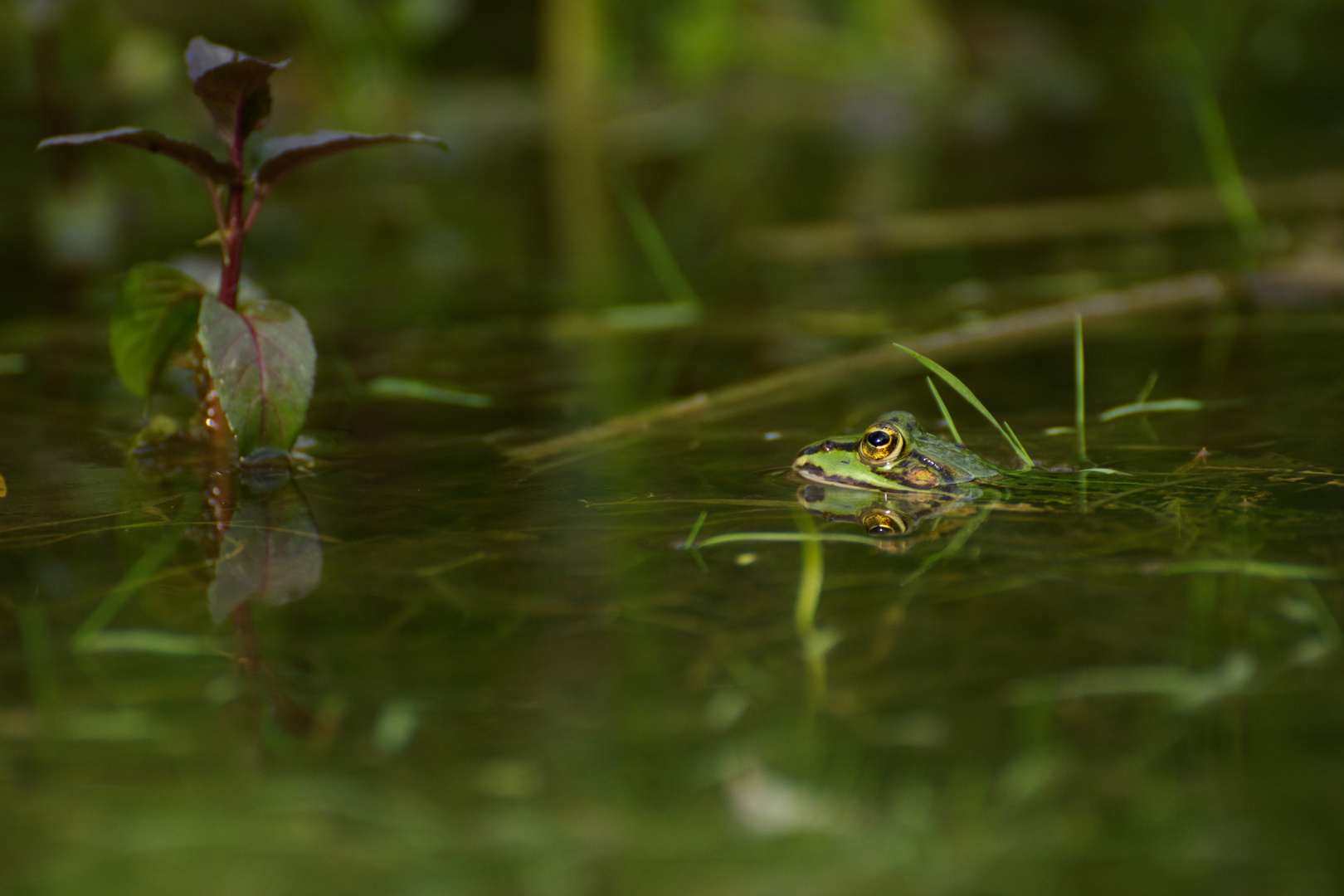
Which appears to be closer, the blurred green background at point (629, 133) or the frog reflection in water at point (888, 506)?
the frog reflection in water at point (888, 506)

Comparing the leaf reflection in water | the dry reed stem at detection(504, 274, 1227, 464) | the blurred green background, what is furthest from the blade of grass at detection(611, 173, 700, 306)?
the leaf reflection in water

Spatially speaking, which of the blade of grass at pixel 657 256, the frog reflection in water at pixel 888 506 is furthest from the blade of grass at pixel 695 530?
the blade of grass at pixel 657 256

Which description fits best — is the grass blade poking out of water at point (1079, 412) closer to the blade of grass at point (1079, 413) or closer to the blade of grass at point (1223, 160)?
→ the blade of grass at point (1079, 413)

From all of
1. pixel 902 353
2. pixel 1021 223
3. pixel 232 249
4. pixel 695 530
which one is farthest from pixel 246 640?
pixel 1021 223

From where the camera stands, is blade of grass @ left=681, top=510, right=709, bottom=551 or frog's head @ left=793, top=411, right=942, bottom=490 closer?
blade of grass @ left=681, top=510, right=709, bottom=551

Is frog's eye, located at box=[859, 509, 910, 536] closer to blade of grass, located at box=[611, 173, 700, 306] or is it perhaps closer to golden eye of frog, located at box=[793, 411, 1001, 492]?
golden eye of frog, located at box=[793, 411, 1001, 492]

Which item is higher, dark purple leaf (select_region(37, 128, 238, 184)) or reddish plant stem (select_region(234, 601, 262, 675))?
dark purple leaf (select_region(37, 128, 238, 184))
